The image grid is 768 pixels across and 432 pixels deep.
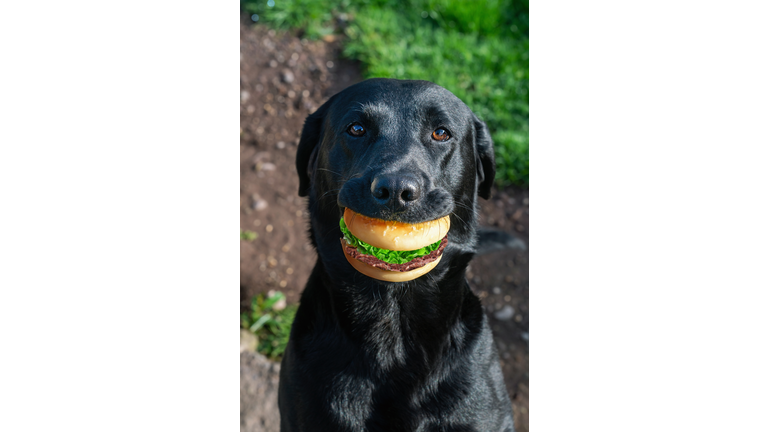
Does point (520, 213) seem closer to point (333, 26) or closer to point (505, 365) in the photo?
point (505, 365)

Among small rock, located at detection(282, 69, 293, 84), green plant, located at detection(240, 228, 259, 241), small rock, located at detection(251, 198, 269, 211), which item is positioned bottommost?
green plant, located at detection(240, 228, 259, 241)

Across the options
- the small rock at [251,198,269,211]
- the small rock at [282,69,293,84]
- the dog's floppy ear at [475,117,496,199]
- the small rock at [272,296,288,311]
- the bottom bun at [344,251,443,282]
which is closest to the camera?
the bottom bun at [344,251,443,282]

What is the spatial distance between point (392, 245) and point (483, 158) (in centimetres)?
94

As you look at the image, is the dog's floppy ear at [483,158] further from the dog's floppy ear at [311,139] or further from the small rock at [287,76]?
the small rock at [287,76]

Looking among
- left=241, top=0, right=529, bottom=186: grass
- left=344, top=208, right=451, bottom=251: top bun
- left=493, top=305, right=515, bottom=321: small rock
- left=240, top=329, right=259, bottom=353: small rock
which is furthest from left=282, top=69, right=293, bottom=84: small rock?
left=344, top=208, right=451, bottom=251: top bun

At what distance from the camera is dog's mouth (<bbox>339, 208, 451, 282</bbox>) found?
179 centimetres

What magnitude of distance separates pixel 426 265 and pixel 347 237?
31 centimetres

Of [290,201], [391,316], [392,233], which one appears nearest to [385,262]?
[392,233]

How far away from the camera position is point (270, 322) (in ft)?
12.4

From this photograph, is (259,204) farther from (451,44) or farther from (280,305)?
(451,44)

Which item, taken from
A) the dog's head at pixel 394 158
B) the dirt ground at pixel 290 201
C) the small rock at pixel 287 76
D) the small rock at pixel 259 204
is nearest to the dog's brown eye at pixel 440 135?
the dog's head at pixel 394 158

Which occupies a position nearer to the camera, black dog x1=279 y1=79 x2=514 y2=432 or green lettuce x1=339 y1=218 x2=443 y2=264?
green lettuce x1=339 y1=218 x2=443 y2=264

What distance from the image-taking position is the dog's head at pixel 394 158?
1800 millimetres

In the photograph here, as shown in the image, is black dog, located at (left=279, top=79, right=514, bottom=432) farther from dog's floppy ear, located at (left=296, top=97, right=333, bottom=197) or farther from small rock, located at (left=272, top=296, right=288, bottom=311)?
small rock, located at (left=272, top=296, right=288, bottom=311)
